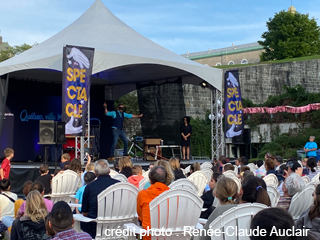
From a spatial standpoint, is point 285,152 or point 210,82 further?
point 285,152

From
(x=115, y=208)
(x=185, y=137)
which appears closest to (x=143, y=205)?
(x=115, y=208)

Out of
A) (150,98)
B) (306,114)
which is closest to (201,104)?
(306,114)

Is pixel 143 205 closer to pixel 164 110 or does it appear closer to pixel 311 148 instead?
pixel 311 148

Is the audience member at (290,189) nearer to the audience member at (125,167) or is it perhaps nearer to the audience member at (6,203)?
the audience member at (125,167)

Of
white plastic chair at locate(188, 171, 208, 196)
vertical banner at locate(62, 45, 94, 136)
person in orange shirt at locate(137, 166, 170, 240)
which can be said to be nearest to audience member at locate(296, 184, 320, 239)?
person in orange shirt at locate(137, 166, 170, 240)

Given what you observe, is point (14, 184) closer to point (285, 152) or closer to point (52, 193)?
point (52, 193)

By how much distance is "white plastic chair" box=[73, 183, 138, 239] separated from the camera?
3930 mm

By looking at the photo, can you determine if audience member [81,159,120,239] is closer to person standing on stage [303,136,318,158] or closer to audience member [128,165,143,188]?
audience member [128,165,143,188]

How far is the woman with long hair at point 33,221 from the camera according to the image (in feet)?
10.3

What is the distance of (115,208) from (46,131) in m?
5.52

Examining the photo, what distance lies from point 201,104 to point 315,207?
2206 cm

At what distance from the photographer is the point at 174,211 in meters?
3.41

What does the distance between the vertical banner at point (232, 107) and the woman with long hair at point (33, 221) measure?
9001 millimetres

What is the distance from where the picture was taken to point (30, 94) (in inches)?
527
